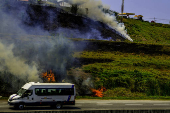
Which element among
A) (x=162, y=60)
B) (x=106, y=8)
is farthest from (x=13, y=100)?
(x=106, y=8)

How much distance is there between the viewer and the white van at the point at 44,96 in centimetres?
2662

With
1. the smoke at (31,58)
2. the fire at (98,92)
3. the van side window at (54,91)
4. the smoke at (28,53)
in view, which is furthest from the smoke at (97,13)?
the van side window at (54,91)

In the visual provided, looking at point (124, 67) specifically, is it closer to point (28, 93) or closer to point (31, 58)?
point (31, 58)

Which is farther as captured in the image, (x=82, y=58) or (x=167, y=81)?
(x=82, y=58)

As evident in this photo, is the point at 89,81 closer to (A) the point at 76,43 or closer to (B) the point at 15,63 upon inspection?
(B) the point at 15,63

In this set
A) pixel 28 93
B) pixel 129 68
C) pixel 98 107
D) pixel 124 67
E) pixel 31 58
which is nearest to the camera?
pixel 28 93

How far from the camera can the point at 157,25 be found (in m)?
113

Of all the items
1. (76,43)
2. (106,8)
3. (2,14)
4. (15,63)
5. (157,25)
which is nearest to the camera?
(15,63)

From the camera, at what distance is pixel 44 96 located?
2717 centimetres

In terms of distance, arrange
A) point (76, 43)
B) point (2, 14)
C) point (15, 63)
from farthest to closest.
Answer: point (2, 14)
point (76, 43)
point (15, 63)

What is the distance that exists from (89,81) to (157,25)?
79.6 metres

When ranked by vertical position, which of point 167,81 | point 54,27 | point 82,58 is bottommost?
point 167,81

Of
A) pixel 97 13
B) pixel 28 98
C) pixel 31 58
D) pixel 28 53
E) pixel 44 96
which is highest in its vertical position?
pixel 97 13

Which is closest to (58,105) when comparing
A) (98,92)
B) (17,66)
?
(98,92)
